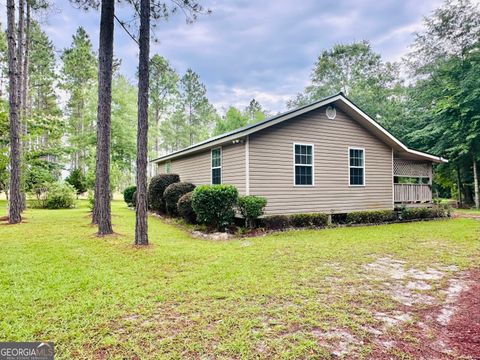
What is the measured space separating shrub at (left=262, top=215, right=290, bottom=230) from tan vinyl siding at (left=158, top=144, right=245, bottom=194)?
1.23 m

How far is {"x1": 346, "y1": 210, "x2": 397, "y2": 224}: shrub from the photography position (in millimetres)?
11234

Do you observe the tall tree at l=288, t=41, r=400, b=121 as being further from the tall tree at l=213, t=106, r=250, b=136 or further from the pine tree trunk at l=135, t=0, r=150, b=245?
the pine tree trunk at l=135, t=0, r=150, b=245

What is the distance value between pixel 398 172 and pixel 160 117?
2738cm

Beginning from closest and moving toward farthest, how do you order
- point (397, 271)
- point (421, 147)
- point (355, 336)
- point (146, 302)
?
point (355, 336), point (146, 302), point (397, 271), point (421, 147)

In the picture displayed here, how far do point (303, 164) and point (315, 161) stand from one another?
0.59 metres

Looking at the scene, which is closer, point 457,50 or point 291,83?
point 457,50

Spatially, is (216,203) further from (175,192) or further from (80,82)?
(80,82)

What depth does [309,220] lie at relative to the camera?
33.5ft

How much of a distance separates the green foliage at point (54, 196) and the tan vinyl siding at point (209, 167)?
7.03m

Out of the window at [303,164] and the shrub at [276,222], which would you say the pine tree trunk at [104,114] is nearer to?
the shrub at [276,222]

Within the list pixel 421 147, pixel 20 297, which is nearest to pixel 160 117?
pixel 421 147

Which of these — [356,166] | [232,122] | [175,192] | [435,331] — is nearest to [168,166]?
[175,192]

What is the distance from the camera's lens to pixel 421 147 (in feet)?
67.8

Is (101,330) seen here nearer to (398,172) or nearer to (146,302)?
(146,302)
